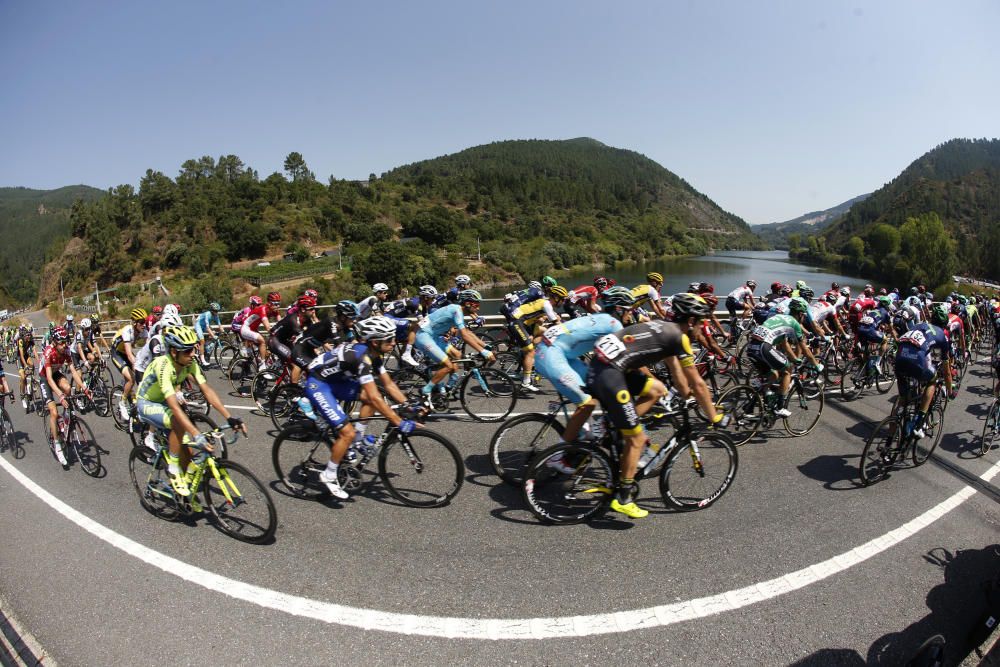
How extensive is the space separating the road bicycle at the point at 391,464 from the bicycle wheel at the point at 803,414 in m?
4.92

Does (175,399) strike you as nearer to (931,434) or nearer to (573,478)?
(573,478)

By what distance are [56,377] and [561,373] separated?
25.1 feet

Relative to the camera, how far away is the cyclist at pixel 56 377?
6652mm

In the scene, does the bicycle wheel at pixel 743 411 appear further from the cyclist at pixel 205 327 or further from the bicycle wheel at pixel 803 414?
the cyclist at pixel 205 327

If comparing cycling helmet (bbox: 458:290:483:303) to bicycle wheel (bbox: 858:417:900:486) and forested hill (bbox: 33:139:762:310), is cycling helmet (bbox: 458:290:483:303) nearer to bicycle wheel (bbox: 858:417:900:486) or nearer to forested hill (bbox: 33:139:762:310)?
bicycle wheel (bbox: 858:417:900:486)

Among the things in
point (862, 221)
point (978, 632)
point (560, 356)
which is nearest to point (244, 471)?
point (560, 356)

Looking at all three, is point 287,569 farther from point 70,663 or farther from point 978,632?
point 978,632

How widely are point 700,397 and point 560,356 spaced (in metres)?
1.39

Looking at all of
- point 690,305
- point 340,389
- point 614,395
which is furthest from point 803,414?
point 340,389

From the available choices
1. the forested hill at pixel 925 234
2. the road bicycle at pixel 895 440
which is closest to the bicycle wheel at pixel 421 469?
the road bicycle at pixel 895 440

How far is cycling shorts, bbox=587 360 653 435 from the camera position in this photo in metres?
4.26

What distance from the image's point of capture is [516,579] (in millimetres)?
3854

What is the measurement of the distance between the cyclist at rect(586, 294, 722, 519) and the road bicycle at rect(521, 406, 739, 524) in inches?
6.3

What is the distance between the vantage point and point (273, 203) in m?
107
